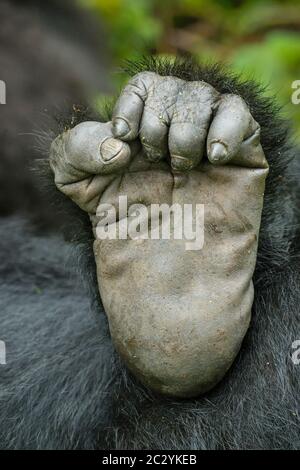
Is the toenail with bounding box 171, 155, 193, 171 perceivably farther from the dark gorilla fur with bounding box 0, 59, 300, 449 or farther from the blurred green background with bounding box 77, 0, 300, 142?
the blurred green background with bounding box 77, 0, 300, 142

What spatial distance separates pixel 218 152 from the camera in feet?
3.69

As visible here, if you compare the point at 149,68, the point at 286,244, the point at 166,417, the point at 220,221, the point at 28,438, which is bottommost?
the point at 28,438

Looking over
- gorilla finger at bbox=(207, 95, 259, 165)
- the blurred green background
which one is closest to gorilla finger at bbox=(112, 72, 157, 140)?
gorilla finger at bbox=(207, 95, 259, 165)

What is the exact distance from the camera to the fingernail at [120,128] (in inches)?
44.9

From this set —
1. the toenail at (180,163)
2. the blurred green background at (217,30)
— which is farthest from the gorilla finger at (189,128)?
the blurred green background at (217,30)

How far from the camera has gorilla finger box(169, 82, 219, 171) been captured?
→ 1.14 m

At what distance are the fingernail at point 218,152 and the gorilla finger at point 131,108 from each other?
0.12 meters

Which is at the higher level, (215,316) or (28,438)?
(215,316)

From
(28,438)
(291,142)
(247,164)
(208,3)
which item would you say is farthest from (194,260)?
(208,3)

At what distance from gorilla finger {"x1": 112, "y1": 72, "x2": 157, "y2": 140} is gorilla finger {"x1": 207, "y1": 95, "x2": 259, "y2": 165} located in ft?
0.36

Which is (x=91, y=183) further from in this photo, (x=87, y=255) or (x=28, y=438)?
(x=28, y=438)

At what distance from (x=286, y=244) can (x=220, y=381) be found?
1.02 ft

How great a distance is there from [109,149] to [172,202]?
0.47 feet

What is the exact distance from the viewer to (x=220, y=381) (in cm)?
131
